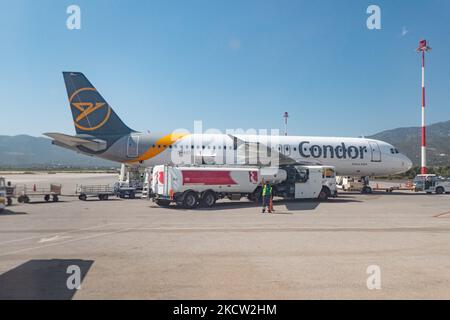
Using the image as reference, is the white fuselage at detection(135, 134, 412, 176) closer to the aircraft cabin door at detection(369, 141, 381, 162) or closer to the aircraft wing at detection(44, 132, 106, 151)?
the aircraft cabin door at detection(369, 141, 381, 162)

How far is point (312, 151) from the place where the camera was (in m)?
33.1

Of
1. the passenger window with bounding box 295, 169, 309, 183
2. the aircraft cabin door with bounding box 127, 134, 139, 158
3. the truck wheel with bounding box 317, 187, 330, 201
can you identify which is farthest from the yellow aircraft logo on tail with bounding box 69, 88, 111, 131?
the truck wheel with bounding box 317, 187, 330, 201

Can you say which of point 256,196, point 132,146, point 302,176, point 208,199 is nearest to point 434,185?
point 302,176

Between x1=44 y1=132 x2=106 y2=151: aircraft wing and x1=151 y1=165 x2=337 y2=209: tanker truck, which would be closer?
x1=151 y1=165 x2=337 y2=209: tanker truck

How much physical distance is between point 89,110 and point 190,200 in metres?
12.5

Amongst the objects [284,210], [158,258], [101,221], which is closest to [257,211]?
[284,210]

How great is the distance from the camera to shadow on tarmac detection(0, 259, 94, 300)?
691 centimetres

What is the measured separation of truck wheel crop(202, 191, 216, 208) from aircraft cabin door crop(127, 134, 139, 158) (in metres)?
9.21

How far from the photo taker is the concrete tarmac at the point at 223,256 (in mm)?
7227

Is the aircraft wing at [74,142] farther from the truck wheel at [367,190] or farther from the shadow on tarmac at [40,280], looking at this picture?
the truck wheel at [367,190]

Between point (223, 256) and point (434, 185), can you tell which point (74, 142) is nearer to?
point (223, 256)

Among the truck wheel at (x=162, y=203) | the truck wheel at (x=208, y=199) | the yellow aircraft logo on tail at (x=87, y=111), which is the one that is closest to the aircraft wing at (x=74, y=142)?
the yellow aircraft logo on tail at (x=87, y=111)

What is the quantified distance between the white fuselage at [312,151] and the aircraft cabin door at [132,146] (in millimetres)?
995
